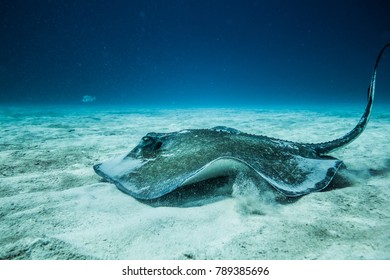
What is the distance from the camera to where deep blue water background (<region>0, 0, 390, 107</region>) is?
144 ft

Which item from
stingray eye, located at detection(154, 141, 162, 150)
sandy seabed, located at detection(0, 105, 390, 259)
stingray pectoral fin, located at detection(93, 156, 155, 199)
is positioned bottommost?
sandy seabed, located at detection(0, 105, 390, 259)

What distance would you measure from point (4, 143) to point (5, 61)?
6233cm

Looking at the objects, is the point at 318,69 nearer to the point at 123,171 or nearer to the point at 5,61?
the point at 123,171

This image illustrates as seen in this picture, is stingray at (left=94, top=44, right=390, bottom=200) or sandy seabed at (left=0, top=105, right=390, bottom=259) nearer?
sandy seabed at (left=0, top=105, right=390, bottom=259)

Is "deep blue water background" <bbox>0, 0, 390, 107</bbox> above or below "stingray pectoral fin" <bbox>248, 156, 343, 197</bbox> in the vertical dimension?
above

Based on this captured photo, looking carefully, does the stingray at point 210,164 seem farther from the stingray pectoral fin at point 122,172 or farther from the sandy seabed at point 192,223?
the sandy seabed at point 192,223

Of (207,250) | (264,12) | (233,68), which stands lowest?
(207,250)

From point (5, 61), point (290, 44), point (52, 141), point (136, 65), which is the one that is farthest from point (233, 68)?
point (52, 141)

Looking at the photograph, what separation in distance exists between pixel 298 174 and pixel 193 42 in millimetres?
89017

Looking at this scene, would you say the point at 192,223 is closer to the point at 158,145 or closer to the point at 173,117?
the point at 158,145

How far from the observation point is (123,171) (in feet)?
8.07

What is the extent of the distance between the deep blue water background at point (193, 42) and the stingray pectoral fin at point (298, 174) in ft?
126

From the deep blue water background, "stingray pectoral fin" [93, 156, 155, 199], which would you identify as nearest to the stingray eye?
"stingray pectoral fin" [93, 156, 155, 199]

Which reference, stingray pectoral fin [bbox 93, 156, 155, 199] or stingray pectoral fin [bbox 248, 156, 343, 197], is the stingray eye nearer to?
stingray pectoral fin [bbox 93, 156, 155, 199]
